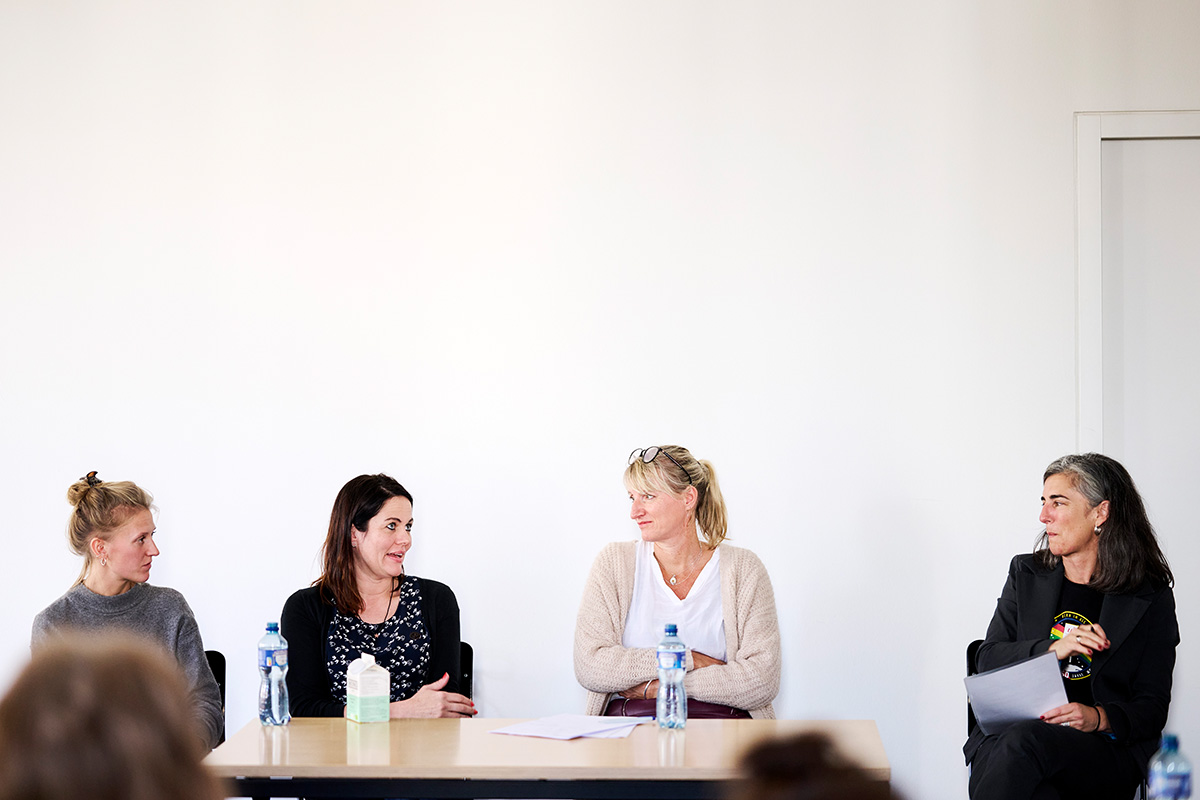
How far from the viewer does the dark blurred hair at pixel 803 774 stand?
0.86 metres

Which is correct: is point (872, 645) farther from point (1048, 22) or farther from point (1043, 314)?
point (1048, 22)

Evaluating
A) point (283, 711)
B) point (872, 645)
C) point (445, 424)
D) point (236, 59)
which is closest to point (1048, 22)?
point (872, 645)

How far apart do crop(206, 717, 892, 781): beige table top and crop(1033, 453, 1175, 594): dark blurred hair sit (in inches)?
34.3

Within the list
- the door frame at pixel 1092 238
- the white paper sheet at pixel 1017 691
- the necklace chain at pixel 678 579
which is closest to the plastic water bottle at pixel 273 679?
the necklace chain at pixel 678 579

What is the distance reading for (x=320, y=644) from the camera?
3186mm

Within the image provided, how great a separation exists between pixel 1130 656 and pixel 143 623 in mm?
2763

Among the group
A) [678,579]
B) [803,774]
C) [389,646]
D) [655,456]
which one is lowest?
[389,646]

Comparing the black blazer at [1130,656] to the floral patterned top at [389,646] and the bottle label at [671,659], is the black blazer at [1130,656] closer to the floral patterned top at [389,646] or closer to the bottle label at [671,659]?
the bottle label at [671,659]

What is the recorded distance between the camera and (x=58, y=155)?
417cm

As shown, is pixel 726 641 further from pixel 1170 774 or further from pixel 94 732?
pixel 94 732

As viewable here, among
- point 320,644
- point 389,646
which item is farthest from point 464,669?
point 320,644

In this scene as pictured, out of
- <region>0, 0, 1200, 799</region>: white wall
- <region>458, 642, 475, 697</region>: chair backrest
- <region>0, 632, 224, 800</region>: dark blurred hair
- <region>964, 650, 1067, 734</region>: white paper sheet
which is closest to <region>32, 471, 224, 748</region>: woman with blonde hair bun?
<region>458, 642, 475, 697</region>: chair backrest

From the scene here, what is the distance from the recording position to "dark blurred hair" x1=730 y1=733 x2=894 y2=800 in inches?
33.7

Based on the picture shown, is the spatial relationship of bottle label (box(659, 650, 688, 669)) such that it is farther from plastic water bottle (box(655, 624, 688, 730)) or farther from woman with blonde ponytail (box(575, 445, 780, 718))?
woman with blonde ponytail (box(575, 445, 780, 718))
